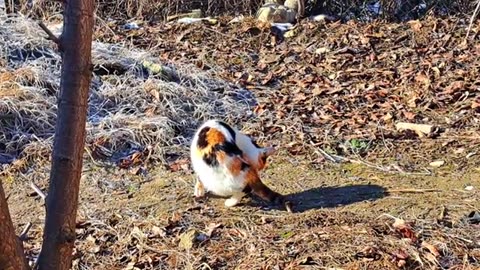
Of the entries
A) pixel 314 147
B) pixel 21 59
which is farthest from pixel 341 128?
pixel 21 59

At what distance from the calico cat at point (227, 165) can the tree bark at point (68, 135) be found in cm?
244

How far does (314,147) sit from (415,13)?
3650mm

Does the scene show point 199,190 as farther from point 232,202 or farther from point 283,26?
point 283,26

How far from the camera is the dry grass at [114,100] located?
16.7 feet

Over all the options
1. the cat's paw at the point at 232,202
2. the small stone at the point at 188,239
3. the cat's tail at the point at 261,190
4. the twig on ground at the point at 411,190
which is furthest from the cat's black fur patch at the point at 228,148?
the twig on ground at the point at 411,190

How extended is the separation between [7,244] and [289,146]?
12.4 feet

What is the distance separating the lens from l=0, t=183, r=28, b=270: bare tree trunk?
1.29 meters

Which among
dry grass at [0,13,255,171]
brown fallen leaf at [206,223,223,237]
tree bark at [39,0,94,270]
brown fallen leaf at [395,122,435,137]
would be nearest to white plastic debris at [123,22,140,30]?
dry grass at [0,13,255,171]

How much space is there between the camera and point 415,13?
8.01 meters

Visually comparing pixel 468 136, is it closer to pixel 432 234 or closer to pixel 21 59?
pixel 432 234

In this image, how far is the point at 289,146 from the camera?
500cm

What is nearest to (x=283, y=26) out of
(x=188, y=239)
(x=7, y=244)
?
(x=188, y=239)

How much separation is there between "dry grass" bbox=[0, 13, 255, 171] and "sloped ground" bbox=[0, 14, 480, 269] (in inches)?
0.6

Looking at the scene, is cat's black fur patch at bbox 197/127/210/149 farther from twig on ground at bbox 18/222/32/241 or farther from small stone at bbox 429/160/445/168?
twig on ground at bbox 18/222/32/241
